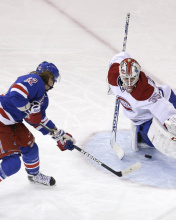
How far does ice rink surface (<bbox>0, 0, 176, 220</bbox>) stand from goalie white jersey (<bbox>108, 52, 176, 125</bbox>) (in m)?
0.38

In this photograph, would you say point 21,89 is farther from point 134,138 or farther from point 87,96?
point 87,96

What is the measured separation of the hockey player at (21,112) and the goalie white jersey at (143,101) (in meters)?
0.66

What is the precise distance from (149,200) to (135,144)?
0.75m

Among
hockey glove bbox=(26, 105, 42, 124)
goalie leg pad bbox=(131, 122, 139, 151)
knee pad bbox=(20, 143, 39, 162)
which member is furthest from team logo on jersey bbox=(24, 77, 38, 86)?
goalie leg pad bbox=(131, 122, 139, 151)

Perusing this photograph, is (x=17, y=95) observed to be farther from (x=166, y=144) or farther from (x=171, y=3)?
(x=171, y=3)

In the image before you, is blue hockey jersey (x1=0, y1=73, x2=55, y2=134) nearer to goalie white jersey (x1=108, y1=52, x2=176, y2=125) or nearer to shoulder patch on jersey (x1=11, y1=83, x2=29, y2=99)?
shoulder patch on jersey (x1=11, y1=83, x2=29, y2=99)

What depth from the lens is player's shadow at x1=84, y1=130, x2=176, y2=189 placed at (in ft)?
11.4

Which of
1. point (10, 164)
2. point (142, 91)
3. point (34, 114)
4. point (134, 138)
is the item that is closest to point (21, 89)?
point (34, 114)

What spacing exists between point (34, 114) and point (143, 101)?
0.85 metres

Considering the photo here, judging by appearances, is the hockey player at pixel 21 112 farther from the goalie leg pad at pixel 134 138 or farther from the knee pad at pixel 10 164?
the goalie leg pad at pixel 134 138

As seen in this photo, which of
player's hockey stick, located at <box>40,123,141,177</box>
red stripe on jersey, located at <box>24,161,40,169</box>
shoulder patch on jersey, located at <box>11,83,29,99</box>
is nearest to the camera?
shoulder patch on jersey, located at <box>11,83,29,99</box>

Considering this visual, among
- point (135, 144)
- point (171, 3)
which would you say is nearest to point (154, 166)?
point (135, 144)

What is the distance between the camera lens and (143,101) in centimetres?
346

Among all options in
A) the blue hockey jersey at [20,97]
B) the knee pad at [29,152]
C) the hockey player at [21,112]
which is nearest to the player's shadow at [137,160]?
the knee pad at [29,152]
